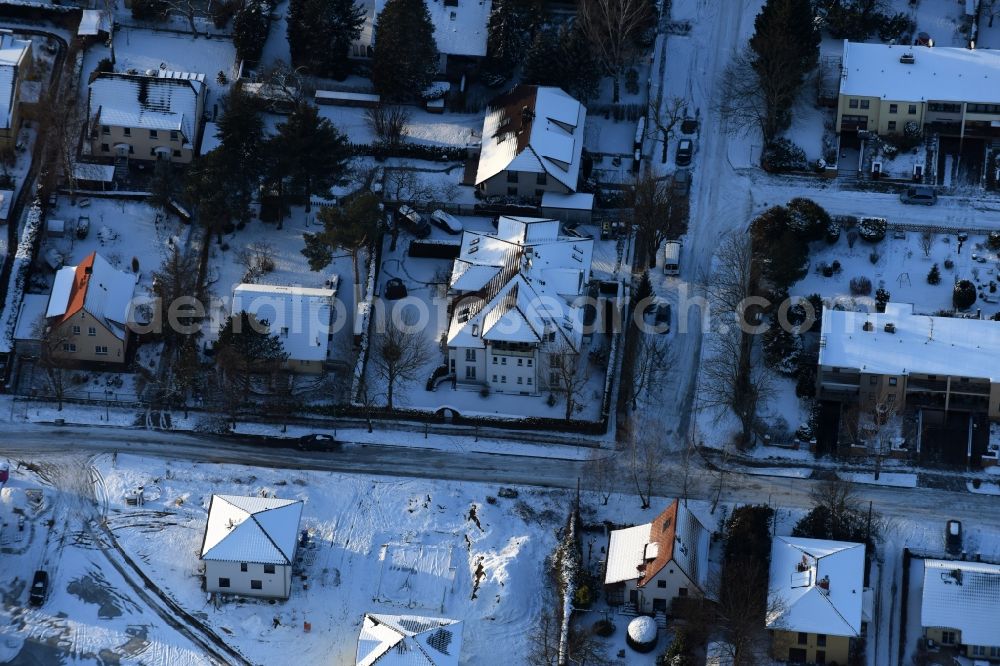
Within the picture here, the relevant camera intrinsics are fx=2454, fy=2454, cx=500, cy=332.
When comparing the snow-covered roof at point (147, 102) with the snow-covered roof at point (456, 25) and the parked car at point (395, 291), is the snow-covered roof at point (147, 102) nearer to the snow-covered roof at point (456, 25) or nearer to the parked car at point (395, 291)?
the snow-covered roof at point (456, 25)

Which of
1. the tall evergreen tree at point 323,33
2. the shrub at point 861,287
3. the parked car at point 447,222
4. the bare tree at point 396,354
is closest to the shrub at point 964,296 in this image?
the shrub at point 861,287

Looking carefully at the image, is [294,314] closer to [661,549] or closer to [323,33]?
[323,33]

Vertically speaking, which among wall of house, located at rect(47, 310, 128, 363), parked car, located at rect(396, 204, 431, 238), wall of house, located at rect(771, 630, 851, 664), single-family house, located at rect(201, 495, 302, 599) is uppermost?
parked car, located at rect(396, 204, 431, 238)

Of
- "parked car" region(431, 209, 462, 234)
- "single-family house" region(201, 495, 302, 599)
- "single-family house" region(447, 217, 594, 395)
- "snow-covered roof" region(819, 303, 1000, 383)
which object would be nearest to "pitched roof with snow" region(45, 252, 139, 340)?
"single-family house" region(201, 495, 302, 599)

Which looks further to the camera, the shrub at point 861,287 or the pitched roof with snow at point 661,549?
the shrub at point 861,287

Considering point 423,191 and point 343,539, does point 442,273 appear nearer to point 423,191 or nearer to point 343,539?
point 423,191

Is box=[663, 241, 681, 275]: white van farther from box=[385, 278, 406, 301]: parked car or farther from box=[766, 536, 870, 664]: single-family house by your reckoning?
box=[766, 536, 870, 664]: single-family house

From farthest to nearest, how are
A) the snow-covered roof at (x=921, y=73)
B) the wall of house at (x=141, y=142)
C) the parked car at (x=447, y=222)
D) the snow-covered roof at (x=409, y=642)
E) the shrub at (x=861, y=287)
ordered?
the wall of house at (x=141, y=142)
the snow-covered roof at (x=921, y=73)
the parked car at (x=447, y=222)
the shrub at (x=861, y=287)
the snow-covered roof at (x=409, y=642)
